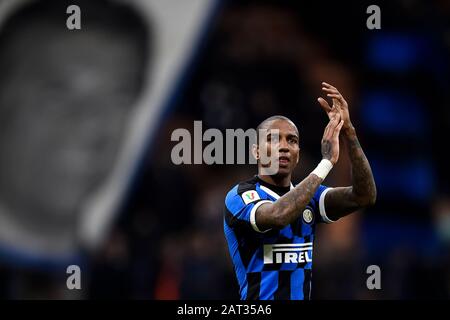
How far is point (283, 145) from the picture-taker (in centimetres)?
663

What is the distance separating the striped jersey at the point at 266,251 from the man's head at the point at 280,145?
19 centimetres

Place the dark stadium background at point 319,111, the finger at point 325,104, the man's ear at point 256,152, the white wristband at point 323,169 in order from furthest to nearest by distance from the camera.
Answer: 1. the dark stadium background at point 319,111
2. the man's ear at point 256,152
3. the finger at point 325,104
4. the white wristband at point 323,169

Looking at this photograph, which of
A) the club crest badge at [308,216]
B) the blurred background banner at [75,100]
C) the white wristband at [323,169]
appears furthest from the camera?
the blurred background banner at [75,100]

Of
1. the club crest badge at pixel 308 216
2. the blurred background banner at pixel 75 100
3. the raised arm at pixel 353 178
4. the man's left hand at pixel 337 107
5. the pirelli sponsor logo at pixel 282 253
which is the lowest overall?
the pirelli sponsor logo at pixel 282 253

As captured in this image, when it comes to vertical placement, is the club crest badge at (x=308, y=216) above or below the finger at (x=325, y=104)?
below

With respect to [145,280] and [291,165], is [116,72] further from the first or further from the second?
[291,165]

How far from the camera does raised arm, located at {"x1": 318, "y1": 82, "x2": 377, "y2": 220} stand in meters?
6.72

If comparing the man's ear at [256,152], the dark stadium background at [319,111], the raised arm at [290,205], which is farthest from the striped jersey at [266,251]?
the dark stadium background at [319,111]

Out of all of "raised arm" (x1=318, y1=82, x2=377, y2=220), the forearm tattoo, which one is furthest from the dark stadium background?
the forearm tattoo

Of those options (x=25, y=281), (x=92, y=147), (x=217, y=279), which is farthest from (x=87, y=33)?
(x=217, y=279)

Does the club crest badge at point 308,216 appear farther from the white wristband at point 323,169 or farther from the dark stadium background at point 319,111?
the dark stadium background at point 319,111

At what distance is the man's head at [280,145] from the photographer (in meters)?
6.64
